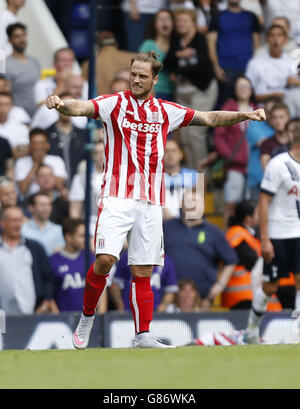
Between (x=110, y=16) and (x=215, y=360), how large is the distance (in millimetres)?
7309

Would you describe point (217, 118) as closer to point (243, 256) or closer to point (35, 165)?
point (243, 256)

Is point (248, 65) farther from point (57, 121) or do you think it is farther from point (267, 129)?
point (57, 121)

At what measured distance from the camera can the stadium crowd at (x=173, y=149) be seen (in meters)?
11.8

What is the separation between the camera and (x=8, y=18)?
13.9 m

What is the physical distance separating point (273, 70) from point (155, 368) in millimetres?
7771

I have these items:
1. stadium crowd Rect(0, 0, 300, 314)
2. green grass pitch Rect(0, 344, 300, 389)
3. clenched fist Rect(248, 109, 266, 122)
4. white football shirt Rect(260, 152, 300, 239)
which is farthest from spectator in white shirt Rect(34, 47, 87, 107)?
green grass pitch Rect(0, 344, 300, 389)

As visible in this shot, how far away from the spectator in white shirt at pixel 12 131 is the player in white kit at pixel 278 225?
3.32m

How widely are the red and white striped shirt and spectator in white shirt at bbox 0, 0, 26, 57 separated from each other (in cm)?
559

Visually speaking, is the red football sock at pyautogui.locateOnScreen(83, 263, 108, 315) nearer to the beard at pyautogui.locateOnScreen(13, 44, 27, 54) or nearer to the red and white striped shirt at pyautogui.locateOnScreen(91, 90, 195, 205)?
the red and white striped shirt at pyautogui.locateOnScreen(91, 90, 195, 205)

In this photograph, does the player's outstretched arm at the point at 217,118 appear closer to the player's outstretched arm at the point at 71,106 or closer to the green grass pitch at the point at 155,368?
the player's outstretched arm at the point at 71,106

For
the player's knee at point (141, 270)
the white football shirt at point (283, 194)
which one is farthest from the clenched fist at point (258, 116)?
the white football shirt at point (283, 194)
